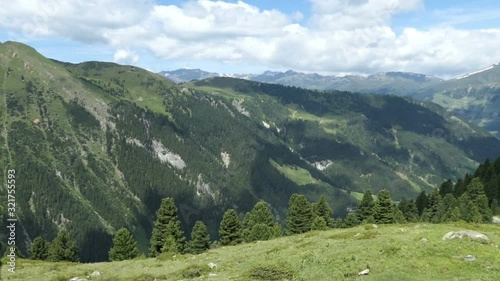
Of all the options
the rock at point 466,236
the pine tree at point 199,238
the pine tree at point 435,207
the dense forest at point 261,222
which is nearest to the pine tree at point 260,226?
the dense forest at point 261,222

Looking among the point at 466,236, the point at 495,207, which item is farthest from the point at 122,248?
the point at 495,207

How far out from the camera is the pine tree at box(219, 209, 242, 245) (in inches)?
3634

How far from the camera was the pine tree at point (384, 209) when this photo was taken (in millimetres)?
97188

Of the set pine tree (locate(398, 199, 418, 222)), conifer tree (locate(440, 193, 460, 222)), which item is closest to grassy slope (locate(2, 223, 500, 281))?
conifer tree (locate(440, 193, 460, 222))

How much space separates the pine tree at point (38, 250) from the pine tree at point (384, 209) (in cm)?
8248

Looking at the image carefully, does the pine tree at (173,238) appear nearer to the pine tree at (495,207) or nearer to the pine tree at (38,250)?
the pine tree at (38,250)

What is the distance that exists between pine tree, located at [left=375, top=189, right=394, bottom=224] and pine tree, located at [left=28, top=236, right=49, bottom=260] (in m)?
82.5

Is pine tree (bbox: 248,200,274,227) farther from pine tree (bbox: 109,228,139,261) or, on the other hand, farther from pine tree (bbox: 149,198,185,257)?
pine tree (bbox: 109,228,139,261)

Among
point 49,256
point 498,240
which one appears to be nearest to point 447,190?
point 498,240

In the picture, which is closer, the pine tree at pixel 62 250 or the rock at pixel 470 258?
the rock at pixel 470 258

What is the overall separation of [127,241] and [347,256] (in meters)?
62.7

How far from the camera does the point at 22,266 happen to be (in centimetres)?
6016

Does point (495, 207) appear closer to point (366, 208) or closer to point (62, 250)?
point (366, 208)

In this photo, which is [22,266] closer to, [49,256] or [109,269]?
[109,269]
